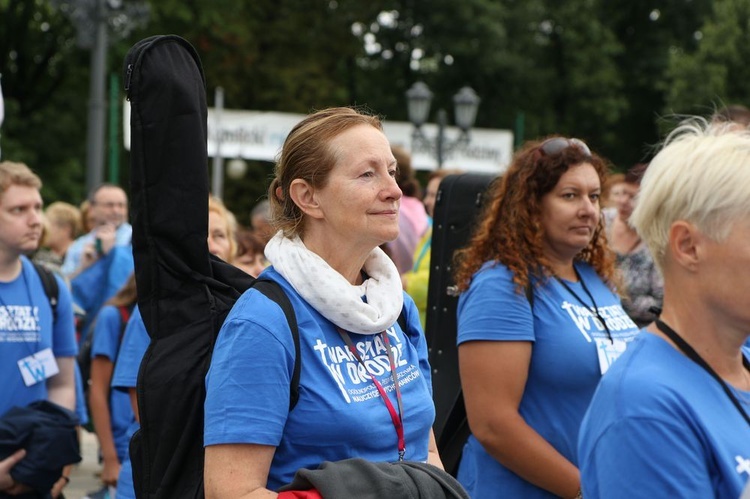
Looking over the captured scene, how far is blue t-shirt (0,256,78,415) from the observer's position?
16.3ft

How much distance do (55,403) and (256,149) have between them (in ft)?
52.8

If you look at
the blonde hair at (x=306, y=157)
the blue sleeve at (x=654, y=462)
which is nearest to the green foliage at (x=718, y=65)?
the blonde hair at (x=306, y=157)

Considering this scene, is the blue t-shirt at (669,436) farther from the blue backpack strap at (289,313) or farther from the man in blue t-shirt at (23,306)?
the man in blue t-shirt at (23,306)

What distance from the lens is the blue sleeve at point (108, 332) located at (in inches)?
228

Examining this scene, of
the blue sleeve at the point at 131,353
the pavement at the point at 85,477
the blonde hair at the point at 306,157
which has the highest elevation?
the blonde hair at the point at 306,157

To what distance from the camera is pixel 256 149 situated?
827 inches

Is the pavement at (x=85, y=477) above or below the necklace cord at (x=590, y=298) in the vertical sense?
below

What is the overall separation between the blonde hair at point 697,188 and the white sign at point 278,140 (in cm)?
1652

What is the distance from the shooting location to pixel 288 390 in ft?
Result: 8.41

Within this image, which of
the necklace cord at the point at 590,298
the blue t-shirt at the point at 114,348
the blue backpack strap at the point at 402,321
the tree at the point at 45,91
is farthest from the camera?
the tree at the point at 45,91

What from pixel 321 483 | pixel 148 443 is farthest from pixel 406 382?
pixel 148 443

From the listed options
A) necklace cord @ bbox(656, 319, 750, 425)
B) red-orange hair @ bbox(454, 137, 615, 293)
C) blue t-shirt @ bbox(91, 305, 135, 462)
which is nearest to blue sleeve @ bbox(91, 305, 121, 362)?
blue t-shirt @ bbox(91, 305, 135, 462)

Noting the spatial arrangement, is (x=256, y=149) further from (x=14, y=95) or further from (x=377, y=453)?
(x=377, y=453)

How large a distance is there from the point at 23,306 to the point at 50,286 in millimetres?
199
